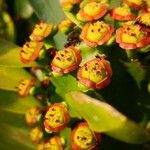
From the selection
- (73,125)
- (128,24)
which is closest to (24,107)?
(73,125)

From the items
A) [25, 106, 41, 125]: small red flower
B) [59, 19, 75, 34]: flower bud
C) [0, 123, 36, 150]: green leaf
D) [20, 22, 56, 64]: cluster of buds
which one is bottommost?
[0, 123, 36, 150]: green leaf

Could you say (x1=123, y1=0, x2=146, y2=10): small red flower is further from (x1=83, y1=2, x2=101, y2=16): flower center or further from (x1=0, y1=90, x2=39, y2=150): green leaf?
(x1=0, y1=90, x2=39, y2=150): green leaf

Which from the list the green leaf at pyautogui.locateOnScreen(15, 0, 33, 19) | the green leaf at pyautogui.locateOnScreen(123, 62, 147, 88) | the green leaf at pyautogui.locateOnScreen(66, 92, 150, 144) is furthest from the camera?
the green leaf at pyautogui.locateOnScreen(15, 0, 33, 19)

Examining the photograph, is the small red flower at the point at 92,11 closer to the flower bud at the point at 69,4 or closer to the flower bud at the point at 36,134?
the flower bud at the point at 69,4

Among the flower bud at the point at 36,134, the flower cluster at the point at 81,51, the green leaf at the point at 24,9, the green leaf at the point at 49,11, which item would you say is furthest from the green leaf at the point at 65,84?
the green leaf at the point at 24,9

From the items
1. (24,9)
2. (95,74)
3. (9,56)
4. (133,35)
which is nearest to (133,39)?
(133,35)

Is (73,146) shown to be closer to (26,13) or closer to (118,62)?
(118,62)

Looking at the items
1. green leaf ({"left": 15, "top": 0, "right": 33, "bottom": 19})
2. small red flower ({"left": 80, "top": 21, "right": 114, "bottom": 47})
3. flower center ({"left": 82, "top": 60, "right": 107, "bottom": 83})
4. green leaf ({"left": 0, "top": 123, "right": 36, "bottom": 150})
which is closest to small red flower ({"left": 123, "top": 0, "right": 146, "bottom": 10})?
small red flower ({"left": 80, "top": 21, "right": 114, "bottom": 47})
